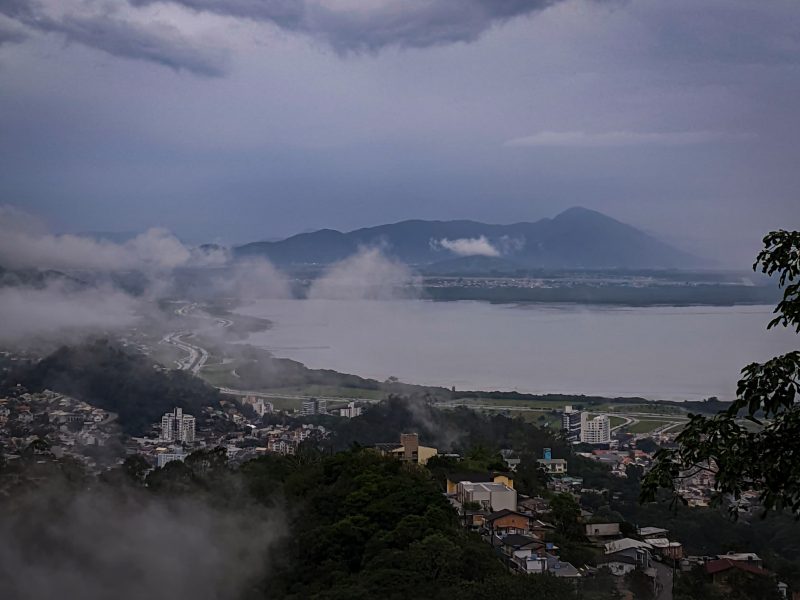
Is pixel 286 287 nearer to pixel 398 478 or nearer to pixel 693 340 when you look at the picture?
pixel 693 340

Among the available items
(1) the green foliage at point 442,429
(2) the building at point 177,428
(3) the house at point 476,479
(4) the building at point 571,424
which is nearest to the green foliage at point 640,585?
(3) the house at point 476,479

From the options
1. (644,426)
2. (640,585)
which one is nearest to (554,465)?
(644,426)

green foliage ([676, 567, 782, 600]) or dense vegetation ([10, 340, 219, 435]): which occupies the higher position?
dense vegetation ([10, 340, 219, 435])

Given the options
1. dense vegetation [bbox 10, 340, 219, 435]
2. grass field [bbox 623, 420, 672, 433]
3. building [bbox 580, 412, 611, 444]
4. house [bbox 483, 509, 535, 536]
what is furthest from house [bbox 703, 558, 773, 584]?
building [bbox 580, 412, 611, 444]

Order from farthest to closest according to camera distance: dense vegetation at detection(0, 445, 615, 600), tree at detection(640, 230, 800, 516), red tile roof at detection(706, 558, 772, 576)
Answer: red tile roof at detection(706, 558, 772, 576)
dense vegetation at detection(0, 445, 615, 600)
tree at detection(640, 230, 800, 516)

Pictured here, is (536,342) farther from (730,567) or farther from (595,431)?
(730,567)

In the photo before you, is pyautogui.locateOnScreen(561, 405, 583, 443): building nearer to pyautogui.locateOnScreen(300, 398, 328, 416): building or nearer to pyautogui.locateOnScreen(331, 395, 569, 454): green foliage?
pyautogui.locateOnScreen(331, 395, 569, 454): green foliage

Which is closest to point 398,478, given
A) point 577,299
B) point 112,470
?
point 112,470
